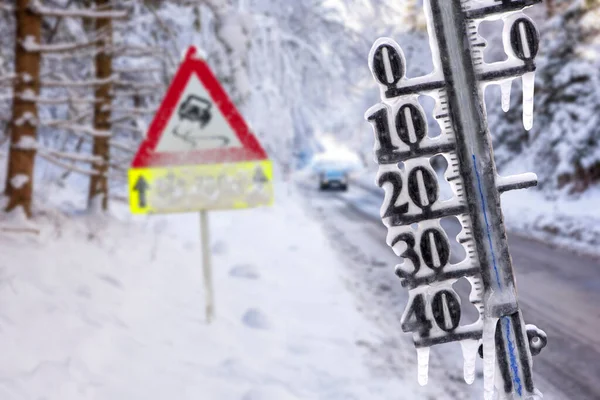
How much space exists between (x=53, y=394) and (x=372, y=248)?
6.22 metres

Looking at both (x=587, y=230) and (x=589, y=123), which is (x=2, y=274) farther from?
(x=589, y=123)

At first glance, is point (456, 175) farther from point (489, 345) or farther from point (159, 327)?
point (159, 327)

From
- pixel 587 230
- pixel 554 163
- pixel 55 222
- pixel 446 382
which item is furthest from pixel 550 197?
pixel 55 222

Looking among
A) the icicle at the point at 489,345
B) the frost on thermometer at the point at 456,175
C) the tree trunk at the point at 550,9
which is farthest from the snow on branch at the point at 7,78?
the tree trunk at the point at 550,9

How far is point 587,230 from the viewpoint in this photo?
27.5 ft

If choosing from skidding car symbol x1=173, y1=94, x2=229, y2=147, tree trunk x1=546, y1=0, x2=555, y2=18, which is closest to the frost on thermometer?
skidding car symbol x1=173, y1=94, x2=229, y2=147

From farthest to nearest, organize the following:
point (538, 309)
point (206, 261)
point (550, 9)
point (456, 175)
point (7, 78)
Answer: point (550, 9) → point (538, 309) → point (7, 78) → point (206, 261) → point (456, 175)

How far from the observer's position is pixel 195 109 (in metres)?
3.28

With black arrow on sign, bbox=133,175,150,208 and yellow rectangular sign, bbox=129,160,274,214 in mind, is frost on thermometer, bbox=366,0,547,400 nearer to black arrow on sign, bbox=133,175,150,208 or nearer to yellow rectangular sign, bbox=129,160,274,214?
yellow rectangular sign, bbox=129,160,274,214

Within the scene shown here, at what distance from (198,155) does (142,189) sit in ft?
1.42

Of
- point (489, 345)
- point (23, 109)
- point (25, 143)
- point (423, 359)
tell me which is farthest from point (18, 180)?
point (489, 345)

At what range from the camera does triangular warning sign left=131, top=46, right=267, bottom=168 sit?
3227 mm

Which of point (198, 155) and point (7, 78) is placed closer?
point (198, 155)

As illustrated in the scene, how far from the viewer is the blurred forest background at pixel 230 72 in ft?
15.4
